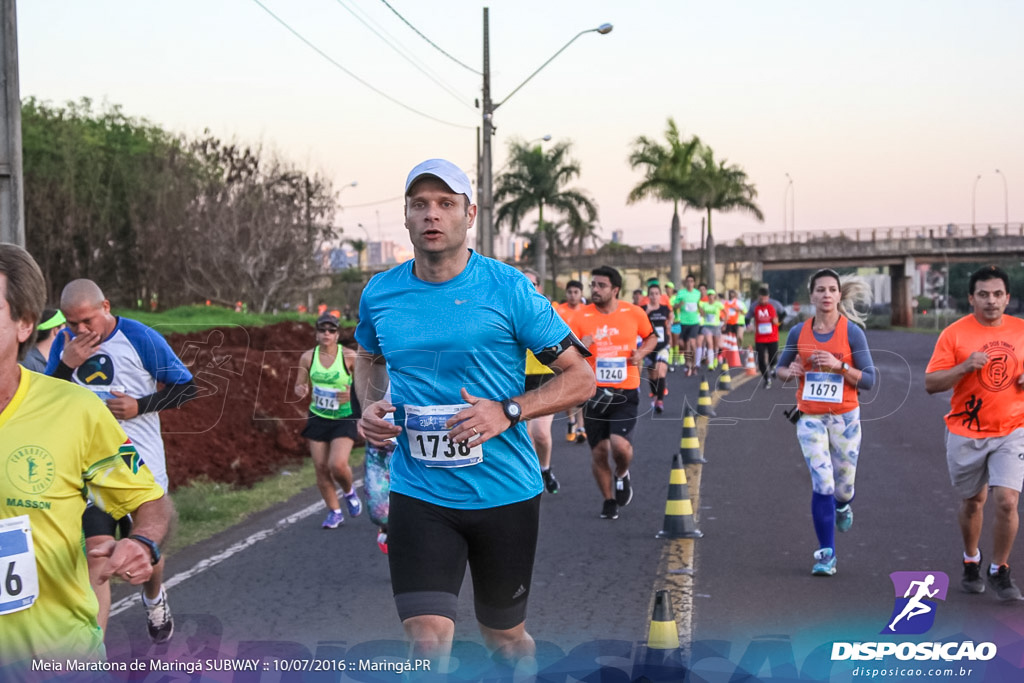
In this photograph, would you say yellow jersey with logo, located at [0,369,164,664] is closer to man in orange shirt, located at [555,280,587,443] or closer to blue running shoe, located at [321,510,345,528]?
blue running shoe, located at [321,510,345,528]

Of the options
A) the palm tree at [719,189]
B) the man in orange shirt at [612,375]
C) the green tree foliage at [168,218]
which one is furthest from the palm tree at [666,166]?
the man in orange shirt at [612,375]

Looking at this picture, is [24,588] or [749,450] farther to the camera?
[749,450]

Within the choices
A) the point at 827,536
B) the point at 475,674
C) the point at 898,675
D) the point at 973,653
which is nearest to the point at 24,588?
the point at 475,674

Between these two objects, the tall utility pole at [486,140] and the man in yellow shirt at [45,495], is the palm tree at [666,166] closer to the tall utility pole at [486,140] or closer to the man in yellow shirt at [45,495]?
the tall utility pole at [486,140]

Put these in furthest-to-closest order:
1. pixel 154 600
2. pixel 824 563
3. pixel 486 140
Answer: pixel 486 140, pixel 824 563, pixel 154 600

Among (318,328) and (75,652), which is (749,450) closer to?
(318,328)

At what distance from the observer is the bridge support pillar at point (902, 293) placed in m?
78.4

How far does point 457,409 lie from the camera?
12.7 feet

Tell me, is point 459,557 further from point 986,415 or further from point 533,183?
point 533,183

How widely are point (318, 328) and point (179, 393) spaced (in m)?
3.20

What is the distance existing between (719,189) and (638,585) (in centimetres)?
5018

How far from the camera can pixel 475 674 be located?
404cm

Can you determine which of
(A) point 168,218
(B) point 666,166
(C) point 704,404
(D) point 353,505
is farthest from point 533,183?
(D) point 353,505

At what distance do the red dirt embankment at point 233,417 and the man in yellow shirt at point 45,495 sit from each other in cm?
861
